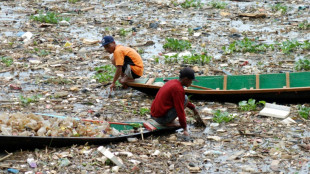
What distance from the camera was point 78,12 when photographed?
47.5 ft

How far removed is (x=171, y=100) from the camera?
20.1 feet

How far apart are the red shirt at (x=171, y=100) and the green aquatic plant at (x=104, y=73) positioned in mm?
2626

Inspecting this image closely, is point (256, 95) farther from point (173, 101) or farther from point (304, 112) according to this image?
point (173, 101)

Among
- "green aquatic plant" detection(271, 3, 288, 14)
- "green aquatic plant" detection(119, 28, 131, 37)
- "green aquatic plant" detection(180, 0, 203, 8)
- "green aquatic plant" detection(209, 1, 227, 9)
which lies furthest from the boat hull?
"green aquatic plant" detection(180, 0, 203, 8)

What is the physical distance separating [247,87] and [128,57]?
219cm

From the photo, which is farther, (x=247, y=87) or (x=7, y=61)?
(x=7, y=61)

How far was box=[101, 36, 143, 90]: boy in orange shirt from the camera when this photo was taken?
7.74 m

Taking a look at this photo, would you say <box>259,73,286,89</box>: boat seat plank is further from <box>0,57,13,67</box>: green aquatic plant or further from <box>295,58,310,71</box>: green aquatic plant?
<box>0,57,13,67</box>: green aquatic plant

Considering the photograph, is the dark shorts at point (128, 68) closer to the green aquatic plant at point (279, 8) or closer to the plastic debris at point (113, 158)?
the plastic debris at point (113, 158)

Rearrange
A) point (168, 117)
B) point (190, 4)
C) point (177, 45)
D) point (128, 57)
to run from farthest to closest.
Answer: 1. point (190, 4)
2. point (177, 45)
3. point (128, 57)
4. point (168, 117)

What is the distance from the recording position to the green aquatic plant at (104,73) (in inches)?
344

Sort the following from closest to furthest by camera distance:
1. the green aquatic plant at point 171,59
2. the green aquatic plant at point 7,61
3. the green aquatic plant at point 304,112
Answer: the green aquatic plant at point 304,112 → the green aquatic plant at point 7,61 → the green aquatic plant at point 171,59

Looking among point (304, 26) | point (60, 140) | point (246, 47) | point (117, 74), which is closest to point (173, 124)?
point (60, 140)

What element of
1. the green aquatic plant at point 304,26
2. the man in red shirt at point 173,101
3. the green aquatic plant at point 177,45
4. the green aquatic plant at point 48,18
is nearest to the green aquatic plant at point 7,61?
the green aquatic plant at point 48,18
